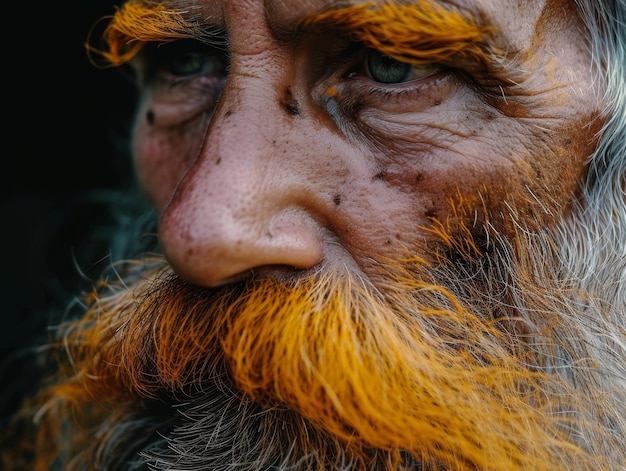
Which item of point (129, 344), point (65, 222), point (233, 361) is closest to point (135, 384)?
point (129, 344)

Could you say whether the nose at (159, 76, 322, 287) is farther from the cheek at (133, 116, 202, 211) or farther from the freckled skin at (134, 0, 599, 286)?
the cheek at (133, 116, 202, 211)

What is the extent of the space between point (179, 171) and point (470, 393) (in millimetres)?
901

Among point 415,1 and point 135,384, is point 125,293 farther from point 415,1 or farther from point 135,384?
point 415,1

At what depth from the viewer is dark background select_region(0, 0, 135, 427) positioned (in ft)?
9.84

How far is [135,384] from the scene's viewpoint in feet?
4.49

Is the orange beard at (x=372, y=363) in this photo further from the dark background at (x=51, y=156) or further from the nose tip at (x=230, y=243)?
the dark background at (x=51, y=156)

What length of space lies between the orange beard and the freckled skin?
7cm

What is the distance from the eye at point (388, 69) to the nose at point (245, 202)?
174mm

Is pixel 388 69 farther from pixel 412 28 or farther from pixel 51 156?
pixel 51 156

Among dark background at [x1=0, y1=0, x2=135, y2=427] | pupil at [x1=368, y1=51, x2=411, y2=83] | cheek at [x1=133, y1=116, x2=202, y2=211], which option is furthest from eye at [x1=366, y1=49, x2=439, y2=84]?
dark background at [x1=0, y1=0, x2=135, y2=427]

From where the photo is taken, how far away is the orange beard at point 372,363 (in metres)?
1.15

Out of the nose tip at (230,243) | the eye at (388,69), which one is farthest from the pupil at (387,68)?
the nose tip at (230,243)

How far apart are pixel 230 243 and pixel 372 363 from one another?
285mm

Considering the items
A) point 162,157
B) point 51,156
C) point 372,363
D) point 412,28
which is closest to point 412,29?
point 412,28
